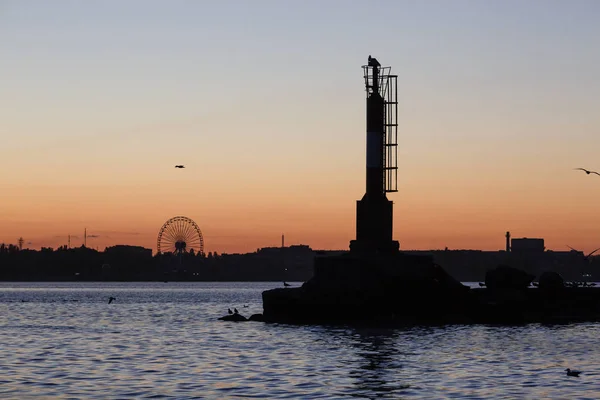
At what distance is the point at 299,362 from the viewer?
164 feet

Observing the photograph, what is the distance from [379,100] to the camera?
8562 cm

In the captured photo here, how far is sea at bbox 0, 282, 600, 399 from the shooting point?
127 feet

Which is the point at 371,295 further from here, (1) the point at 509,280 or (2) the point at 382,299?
(1) the point at 509,280

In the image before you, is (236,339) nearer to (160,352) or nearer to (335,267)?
(160,352)

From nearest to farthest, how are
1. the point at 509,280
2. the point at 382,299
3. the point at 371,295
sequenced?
the point at 371,295 < the point at 382,299 < the point at 509,280

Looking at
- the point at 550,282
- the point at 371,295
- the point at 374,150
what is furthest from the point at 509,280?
the point at 374,150

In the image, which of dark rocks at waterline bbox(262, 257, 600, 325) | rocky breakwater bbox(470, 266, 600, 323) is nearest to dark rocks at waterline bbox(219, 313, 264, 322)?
dark rocks at waterline bbox(262, 257, 600, 325)

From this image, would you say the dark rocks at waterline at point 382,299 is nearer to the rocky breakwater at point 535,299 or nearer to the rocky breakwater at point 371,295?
the rocky breakwater at point 371,295

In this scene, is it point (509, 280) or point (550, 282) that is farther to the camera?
point (509, 280)

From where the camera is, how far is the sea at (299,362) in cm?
3862

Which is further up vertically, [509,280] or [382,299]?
[509,280]

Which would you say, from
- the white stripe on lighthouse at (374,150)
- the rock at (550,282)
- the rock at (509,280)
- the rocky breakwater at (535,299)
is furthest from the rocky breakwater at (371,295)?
the rock at (550,282)

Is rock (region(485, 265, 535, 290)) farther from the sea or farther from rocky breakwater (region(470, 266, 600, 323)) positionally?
the sea

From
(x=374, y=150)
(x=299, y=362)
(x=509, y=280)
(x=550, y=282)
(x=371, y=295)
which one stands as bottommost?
(x=299, y=362)
